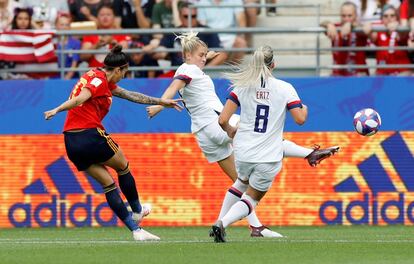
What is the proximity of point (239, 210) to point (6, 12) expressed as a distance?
764 cm

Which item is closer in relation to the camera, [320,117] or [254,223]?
[254,223]

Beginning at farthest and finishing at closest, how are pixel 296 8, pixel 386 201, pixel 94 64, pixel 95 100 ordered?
pixel 296 8 → pixel 94 64 → pixel 386 201 → pixel 95 100

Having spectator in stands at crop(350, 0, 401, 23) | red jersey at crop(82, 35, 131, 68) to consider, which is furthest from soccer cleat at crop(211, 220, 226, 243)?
spectator in stands at crop(350, 0, 401, 23)

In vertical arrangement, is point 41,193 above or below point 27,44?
below

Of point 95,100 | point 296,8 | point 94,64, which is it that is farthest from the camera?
point 296,8

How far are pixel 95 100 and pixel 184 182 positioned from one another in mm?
4529

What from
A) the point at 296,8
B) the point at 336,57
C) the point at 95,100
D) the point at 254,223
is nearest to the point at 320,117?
the point at 336,57

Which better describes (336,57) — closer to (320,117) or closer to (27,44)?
(320,117)

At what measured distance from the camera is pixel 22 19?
1717 centimetres

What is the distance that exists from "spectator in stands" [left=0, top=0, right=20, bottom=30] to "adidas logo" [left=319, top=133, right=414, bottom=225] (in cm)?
562

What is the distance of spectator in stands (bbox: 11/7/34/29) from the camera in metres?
17.2

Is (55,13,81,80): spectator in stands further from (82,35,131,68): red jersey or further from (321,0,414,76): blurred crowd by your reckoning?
(321,0,414,76): blurred crowd

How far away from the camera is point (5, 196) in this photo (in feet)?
53.6

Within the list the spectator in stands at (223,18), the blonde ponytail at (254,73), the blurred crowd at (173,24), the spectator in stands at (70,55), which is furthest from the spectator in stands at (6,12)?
the blonde ponytail at (254,73)
